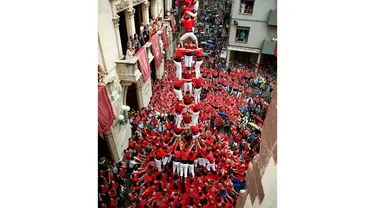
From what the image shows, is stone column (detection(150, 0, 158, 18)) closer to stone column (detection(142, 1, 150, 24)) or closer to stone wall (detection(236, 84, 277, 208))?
stone column (detection(142, 1, 150, 24))

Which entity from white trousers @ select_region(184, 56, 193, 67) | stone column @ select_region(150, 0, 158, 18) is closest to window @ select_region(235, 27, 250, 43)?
stone column @ select_region(150, 0, 158, 18)

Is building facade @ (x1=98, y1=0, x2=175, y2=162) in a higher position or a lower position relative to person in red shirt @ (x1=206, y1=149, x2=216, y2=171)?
higher

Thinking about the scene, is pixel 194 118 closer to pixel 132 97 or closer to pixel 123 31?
pixel 132 97

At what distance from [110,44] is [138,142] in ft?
16.2

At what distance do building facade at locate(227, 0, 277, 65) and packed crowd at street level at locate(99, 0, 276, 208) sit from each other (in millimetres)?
7837

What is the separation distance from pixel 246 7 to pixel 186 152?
50.4ft

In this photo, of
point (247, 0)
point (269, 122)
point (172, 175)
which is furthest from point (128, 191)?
point (247, 0)

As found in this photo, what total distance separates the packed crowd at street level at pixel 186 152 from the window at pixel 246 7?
9235mm

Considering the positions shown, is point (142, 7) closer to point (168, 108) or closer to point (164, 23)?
point (164, 23)

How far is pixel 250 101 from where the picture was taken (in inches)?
598

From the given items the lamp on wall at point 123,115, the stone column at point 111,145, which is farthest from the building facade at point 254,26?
the stone column at point 111,145

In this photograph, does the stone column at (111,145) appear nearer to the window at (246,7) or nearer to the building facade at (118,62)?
the building facade at (118,62)

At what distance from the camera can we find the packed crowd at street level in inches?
322

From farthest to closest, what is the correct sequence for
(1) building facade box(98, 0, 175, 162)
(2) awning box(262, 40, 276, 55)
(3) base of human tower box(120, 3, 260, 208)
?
1. (2) awning box(262, 40, 276, 55)
2. (1) building facade box(98, 0, 175, 162)
3. (3) base of human tower box(120, 3, 260, 208)
